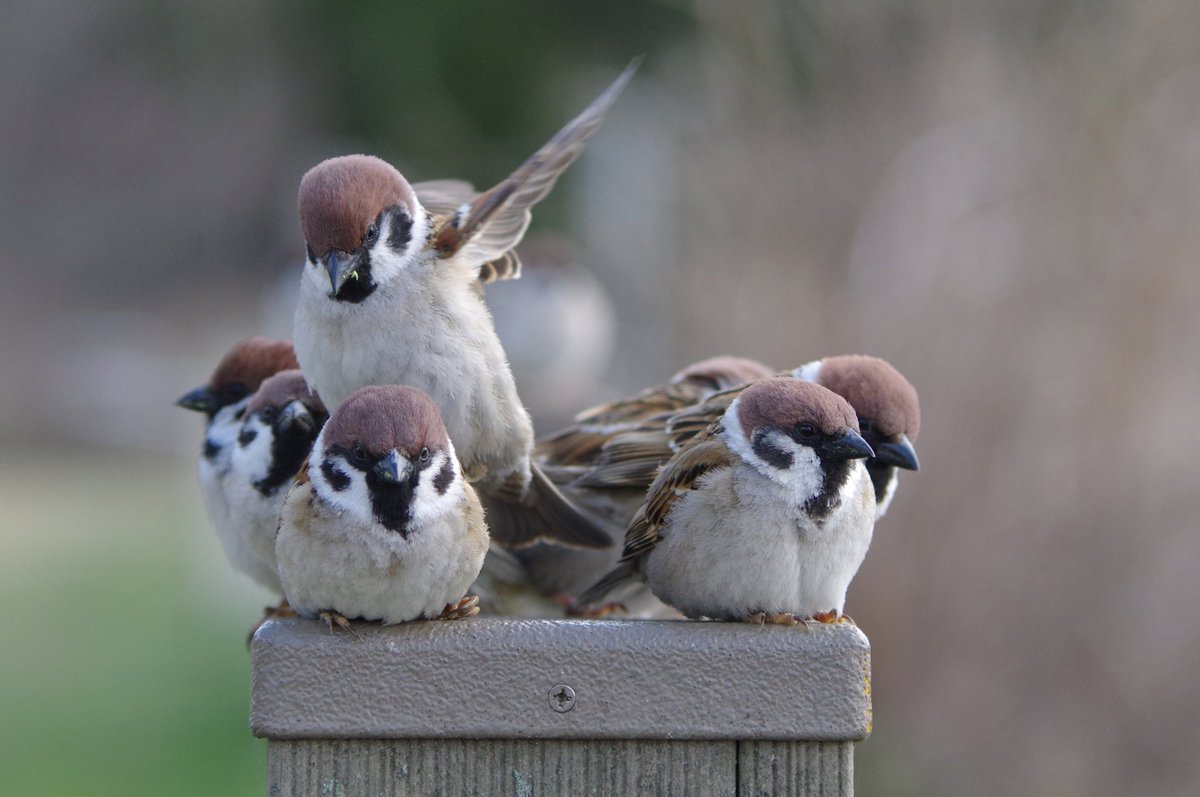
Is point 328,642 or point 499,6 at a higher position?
point 499,6

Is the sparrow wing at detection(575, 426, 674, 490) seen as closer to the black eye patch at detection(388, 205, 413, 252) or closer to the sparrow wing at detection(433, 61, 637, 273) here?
the sparrow wing at detection(433, 61, 637, 273)

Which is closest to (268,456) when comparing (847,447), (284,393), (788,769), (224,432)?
(284,393)

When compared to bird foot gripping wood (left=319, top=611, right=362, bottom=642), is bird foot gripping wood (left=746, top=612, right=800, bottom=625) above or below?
below

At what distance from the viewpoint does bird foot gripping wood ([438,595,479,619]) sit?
231cm

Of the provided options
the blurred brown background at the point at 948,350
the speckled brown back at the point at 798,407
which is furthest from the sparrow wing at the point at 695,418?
the blurred brown background at the point at 948,350

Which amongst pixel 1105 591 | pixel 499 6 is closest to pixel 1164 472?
pixel 1105 591

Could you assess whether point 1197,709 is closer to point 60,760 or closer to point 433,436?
point 433,436

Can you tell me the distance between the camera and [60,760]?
6879mm

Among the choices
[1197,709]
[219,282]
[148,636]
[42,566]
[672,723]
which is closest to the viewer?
[672,723]

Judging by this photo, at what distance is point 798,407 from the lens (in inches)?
99.9

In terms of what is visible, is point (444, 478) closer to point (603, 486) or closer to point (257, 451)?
point (257, 451)

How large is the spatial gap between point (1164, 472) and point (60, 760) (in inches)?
197

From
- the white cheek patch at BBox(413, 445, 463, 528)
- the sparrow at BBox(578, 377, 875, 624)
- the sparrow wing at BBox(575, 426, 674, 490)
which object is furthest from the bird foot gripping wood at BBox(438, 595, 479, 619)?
the sparrow wing at BBox(575, 426, 674, 490)

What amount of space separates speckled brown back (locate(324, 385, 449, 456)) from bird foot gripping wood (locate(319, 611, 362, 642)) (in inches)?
9.7
